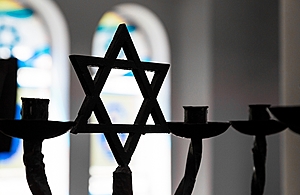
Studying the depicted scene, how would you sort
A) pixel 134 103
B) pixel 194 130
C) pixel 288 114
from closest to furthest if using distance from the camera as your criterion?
pixel 288 114 < pixel 194 130 < pixel 134 103

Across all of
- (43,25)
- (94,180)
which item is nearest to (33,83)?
(43,25)

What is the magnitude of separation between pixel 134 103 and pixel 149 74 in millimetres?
212

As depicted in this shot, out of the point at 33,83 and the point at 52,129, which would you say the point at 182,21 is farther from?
the point at 52,129

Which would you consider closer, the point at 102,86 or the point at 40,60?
the point at 102,86

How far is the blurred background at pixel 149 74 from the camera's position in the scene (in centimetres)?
281

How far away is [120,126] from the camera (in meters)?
1.00

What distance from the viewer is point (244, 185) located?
3.17 m

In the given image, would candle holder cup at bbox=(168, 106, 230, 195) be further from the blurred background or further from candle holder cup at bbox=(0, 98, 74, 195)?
the blurred background

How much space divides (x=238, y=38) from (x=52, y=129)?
8.17 ft

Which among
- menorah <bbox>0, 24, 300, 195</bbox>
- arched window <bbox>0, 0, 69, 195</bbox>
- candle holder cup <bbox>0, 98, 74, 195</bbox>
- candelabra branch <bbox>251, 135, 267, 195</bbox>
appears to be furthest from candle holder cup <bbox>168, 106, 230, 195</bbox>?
arched window <bbox>0, 0, 69, 195</bbox>

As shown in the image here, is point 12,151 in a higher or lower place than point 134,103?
lower

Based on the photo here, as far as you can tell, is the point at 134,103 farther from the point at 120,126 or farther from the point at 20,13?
the point at 120,126

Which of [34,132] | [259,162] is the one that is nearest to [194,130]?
[259,162]

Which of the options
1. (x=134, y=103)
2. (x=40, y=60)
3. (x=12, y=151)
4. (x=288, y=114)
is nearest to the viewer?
(x=288, y=114)
